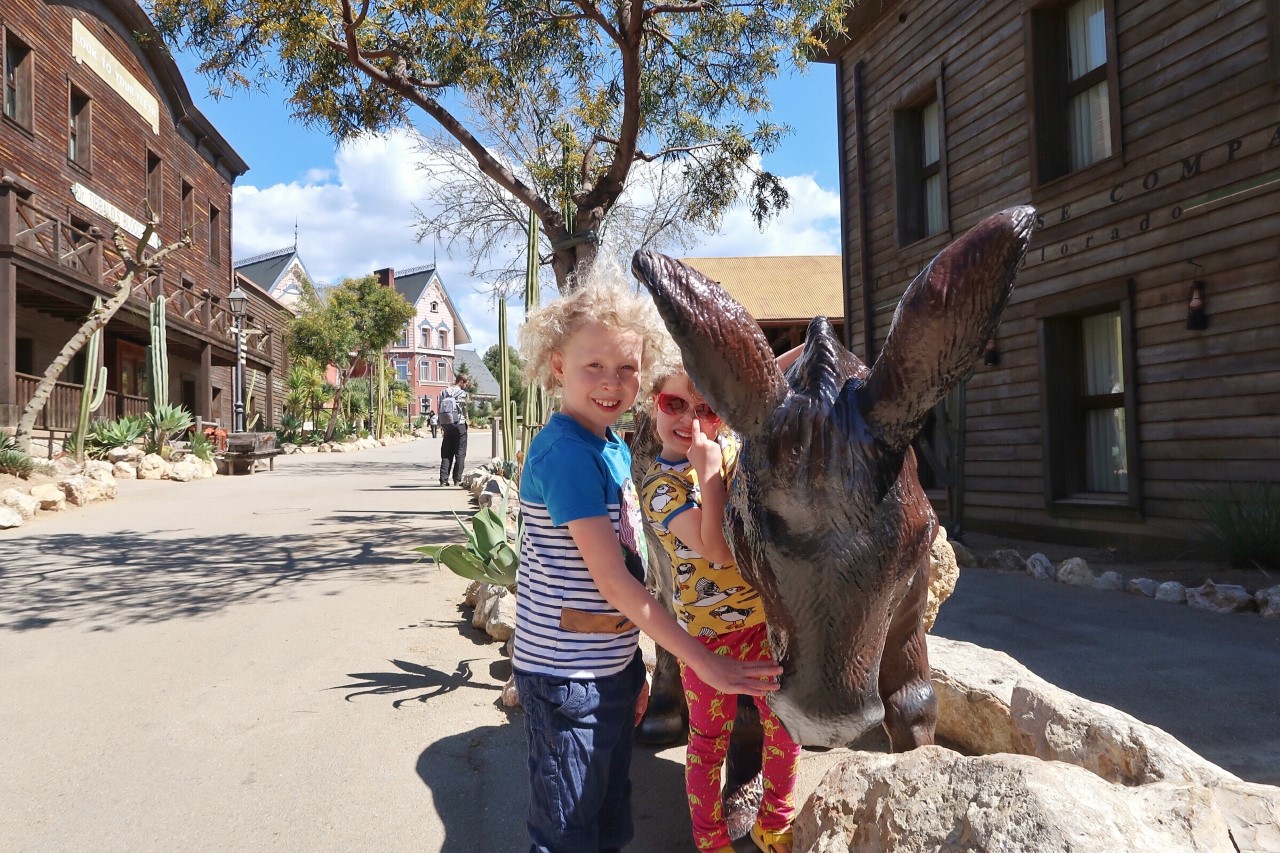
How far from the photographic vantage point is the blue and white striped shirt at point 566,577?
67.5 inches

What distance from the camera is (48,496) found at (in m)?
9.23

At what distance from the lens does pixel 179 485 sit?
12727mm

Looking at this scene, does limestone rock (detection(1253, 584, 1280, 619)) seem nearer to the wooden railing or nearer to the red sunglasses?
the red sunglasses

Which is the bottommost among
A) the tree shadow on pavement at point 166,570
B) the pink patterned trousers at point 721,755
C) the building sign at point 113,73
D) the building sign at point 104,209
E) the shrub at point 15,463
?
the tree shadow on pavement at point 166,570

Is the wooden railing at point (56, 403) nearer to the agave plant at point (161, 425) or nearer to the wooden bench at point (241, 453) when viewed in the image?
the agave plant at point (161, 425)

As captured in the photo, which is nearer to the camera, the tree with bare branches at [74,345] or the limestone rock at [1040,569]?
the limestone rock at [1040,569]

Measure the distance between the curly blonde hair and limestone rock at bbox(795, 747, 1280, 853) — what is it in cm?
99

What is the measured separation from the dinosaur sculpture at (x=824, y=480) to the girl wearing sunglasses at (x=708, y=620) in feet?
2.17

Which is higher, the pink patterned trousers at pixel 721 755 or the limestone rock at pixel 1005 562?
the pink patterned trousers at pixel 721 755

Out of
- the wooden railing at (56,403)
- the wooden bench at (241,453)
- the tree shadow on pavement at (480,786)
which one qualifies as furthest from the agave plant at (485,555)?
the wooden railing at (56,403)

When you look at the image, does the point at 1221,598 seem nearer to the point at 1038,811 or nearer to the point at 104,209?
the point at 1038,811

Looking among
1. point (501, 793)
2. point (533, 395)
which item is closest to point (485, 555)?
point (533, 395)

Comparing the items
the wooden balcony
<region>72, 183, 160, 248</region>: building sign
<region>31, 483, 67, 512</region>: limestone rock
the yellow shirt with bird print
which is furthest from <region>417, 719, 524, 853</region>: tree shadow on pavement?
<region>72, 183, 160, 248</region>: building sign

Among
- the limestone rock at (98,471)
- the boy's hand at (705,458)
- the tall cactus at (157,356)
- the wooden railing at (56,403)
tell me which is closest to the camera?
the boy's hand at (705,458)
